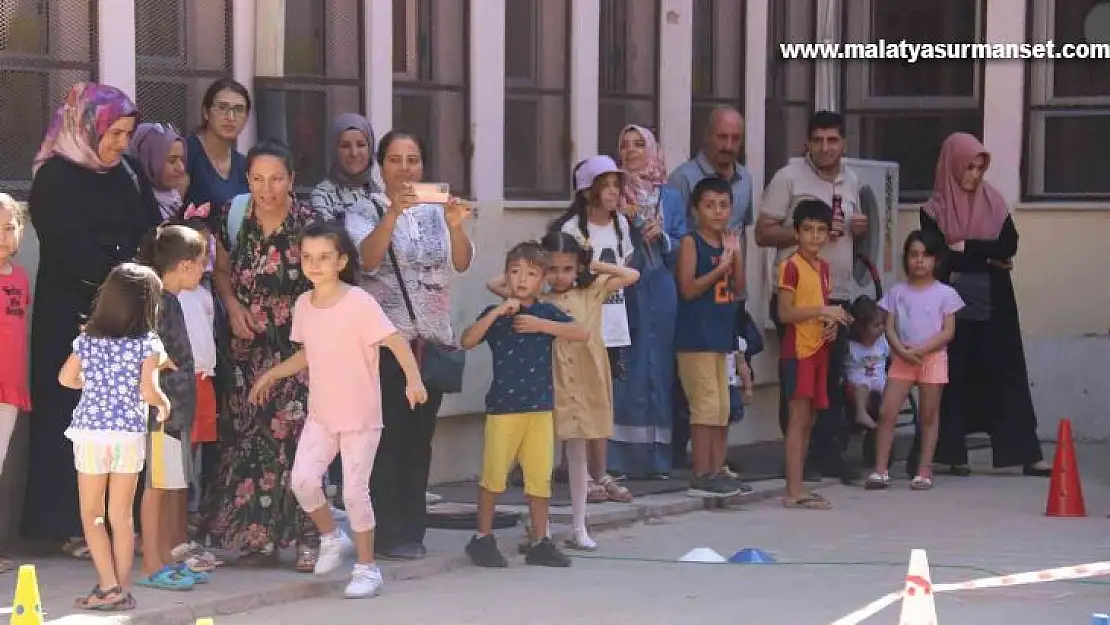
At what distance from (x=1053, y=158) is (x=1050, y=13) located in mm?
1041

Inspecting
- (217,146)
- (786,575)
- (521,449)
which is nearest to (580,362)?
(521,449)

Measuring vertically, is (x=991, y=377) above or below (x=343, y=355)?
below

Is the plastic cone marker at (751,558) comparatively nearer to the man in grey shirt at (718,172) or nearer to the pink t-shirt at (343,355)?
the pink t-shirt at (343,355)

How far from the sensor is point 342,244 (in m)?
8.56

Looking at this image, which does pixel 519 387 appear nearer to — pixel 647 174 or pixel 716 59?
pixel 647 174

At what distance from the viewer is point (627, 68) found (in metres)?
13.7

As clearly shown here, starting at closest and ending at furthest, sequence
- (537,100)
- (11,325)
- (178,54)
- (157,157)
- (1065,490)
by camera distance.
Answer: (11,325) < (157,157) < (178,54) < (1065,490) < (537,100)

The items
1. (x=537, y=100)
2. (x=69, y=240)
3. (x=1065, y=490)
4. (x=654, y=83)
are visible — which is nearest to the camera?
(x=69, y=240)

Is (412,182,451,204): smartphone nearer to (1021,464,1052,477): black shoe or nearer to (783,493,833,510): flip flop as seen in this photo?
(783,493,833,510): flip flop

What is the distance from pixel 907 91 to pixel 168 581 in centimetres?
923

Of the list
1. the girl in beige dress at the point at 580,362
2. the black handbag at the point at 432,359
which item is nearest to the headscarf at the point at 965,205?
the girl in beige dress at the point at 580,362

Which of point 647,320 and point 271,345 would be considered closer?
point 271,345

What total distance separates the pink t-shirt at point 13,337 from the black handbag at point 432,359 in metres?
1.54

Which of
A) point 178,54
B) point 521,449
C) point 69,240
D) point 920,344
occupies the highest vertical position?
point 178,54
